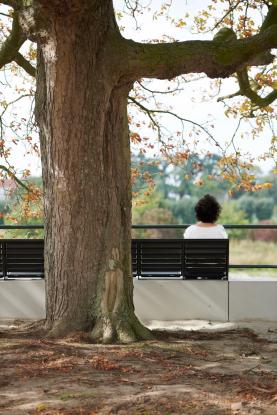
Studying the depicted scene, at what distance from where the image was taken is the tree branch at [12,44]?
29.0 ft

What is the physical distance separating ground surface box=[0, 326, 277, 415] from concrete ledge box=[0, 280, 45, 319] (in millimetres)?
1704

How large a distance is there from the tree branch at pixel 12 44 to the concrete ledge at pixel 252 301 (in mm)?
3887

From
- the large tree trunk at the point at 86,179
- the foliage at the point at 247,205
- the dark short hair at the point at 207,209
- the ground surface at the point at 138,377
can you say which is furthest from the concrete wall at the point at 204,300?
the foliage at the point at 247,205

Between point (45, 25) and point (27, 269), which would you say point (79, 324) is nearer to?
point (27, 269)

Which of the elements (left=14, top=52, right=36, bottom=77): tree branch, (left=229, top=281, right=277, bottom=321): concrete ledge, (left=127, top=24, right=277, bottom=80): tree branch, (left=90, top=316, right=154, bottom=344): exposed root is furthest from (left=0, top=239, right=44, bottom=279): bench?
(left=127, top=24, right=277, bottom=80): tree branch

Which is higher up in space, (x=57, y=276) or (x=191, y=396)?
(x=57, y=276)

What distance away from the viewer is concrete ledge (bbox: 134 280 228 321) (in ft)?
28.7

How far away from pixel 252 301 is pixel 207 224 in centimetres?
110

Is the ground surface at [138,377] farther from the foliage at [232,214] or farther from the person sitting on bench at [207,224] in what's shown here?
the foliage at [232,214]

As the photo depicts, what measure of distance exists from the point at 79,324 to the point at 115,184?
4.65 ft

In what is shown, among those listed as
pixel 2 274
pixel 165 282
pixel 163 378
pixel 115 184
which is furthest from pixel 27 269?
pixel 163 378

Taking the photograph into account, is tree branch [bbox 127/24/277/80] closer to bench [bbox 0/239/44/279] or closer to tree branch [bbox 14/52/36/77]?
bench [bbox 0/239/44/279]

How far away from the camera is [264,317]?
8.68 metres

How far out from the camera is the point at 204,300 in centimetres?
876
